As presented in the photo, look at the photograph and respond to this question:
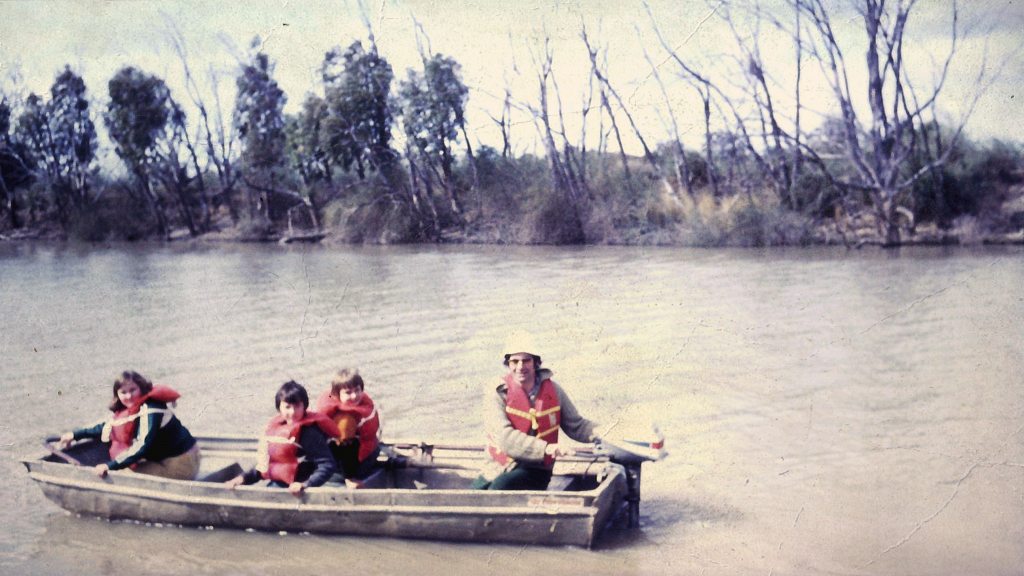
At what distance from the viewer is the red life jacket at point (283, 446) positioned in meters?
5.67

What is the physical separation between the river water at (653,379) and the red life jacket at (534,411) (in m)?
0.67

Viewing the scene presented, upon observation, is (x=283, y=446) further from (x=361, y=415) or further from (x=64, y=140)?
(x=64, y=140)

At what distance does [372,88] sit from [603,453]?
54.6 feet

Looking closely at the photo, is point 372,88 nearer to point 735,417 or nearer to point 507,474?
point 735,417

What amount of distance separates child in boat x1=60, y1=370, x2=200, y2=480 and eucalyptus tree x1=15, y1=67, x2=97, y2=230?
1552 centimetres

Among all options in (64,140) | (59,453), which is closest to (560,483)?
(59,453)

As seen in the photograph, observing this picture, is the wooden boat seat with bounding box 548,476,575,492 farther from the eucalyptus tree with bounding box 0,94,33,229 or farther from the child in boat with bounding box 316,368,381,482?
the eucalyptus tree with bounding box 0,94,33,229

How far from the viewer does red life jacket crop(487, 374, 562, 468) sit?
18.1 feet

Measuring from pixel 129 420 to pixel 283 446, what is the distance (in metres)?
1.07

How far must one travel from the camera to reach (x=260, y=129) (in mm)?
25766

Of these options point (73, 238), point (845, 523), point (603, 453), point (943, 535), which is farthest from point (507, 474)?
point (73, 238)

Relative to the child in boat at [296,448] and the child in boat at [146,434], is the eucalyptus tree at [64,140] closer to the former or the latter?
the child in boat at [146,434]

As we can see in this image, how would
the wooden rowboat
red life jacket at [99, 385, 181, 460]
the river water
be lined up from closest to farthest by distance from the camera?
the wooden rowboat
the river water
red life jacket at [99, 385, 181, 460]

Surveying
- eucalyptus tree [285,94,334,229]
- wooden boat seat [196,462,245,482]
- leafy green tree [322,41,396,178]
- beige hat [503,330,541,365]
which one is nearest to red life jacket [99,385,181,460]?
wooden boat seat [196,462,245,482]
